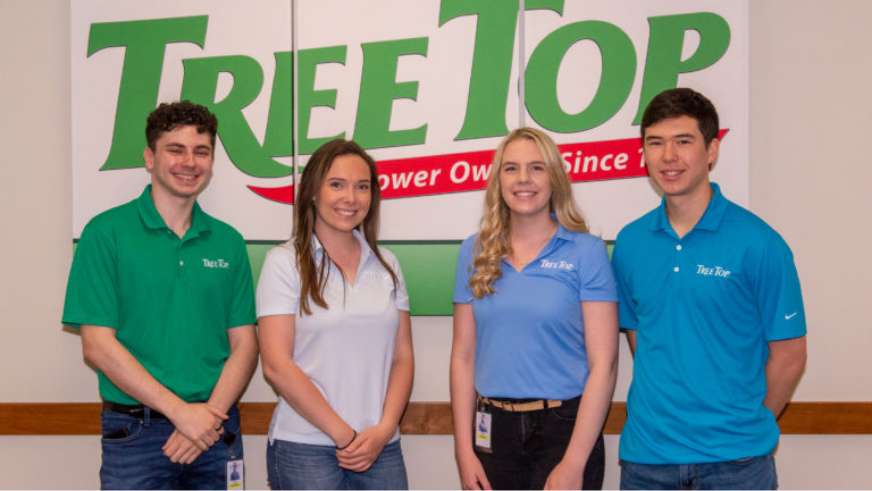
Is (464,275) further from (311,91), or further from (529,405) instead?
(311,91)

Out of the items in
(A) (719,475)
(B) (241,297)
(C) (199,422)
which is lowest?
(A) (719,475)

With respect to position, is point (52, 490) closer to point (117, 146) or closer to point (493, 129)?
point (117, 146)

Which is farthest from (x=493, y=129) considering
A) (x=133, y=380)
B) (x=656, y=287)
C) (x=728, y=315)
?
(x=133, y=380)

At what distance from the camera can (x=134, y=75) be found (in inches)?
120

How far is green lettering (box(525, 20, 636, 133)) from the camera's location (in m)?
2.96

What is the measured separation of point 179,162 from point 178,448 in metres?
0.96

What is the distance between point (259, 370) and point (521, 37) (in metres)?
1.79

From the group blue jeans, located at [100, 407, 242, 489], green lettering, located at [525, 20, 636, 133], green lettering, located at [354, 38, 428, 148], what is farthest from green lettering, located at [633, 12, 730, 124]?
blue jeans, located at [100, 407, 242, 489]

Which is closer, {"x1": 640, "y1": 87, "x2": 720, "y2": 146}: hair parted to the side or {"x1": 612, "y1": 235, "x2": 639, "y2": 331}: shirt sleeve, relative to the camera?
{"x1": 640, "y1": 87, "x2": 720, "y2": 146}: hair parted to the side

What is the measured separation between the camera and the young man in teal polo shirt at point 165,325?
2352 mm

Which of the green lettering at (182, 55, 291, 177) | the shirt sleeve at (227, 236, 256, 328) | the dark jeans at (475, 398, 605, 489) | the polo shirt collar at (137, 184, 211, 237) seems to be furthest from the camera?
the green lettering at (182, 55, 291, 177)

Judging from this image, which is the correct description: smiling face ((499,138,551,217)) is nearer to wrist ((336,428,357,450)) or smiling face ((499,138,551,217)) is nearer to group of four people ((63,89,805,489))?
group of four people ((63,89,805,489))

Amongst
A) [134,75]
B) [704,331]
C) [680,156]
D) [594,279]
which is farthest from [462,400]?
[134,75]

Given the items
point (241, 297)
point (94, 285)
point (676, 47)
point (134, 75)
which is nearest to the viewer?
point (94, 285)
